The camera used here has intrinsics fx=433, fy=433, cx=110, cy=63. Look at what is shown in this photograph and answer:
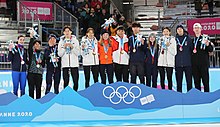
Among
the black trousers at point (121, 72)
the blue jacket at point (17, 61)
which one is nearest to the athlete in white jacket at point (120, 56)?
the black trousers at point (121, 72)

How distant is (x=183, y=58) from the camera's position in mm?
8461

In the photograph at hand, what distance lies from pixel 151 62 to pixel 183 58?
0.63 m

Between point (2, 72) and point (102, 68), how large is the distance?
200 cm

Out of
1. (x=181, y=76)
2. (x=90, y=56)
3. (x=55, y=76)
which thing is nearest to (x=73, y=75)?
(x=55, y=76)

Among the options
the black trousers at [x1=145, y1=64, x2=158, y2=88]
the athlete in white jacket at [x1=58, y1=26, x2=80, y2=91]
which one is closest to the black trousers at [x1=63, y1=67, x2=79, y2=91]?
the athlete in white jacket at [x1=58, y1=26, x2=80, y2=91]

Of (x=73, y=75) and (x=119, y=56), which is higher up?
(x=119, y=56)

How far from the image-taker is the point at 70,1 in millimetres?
16656

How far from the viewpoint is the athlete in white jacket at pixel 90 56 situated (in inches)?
335

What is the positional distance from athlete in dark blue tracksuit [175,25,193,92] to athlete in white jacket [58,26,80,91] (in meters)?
1.98

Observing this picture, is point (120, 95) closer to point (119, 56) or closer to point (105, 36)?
point (119, 56)

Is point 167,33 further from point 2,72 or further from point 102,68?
point 2,72

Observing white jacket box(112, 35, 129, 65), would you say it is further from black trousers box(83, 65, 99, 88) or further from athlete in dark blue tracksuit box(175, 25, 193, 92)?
athlete in dark blue tracksuit box(175, 25, 193, 92)

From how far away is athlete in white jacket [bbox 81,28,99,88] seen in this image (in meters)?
8.50

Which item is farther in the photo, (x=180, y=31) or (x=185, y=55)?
(x=180, y=31)
